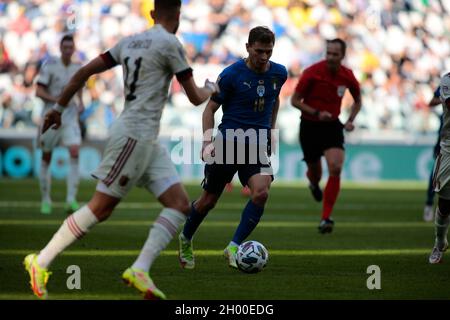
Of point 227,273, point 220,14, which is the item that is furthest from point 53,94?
point 220,14

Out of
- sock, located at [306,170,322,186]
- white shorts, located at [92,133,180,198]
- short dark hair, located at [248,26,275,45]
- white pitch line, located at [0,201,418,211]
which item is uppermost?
short dark hair, located at [248,26,275,45]

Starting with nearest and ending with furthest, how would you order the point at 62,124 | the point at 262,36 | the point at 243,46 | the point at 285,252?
the point at 262,36
the point at 285,252
the point at 62,124
the point at 243,46

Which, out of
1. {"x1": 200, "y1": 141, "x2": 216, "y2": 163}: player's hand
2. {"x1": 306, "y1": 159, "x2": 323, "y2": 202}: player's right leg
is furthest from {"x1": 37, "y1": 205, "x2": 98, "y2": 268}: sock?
{"x1": 306, "y1": 159, "x2": 323, "y2": 202}: player's right leg

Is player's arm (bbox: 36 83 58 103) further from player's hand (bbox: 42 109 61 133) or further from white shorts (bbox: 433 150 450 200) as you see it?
player's hand (bbox: 42 109 61 133)

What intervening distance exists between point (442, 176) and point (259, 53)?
2.12 meters

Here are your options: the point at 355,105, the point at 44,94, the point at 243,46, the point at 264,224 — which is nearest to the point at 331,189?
the point at 355,105

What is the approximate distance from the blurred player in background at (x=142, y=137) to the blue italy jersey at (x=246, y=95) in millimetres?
2184

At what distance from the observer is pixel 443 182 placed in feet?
31.1

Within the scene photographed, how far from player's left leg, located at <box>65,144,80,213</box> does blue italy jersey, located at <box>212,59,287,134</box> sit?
6783 millimetres

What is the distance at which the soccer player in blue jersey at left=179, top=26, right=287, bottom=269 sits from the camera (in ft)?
29.8

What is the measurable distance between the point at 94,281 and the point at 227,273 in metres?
1.34

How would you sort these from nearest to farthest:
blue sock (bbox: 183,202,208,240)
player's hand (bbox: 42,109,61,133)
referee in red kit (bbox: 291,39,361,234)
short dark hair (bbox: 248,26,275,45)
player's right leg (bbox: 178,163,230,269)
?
1. player's hand (bbox: 42,109,61,133)
2. short dark hair (bbox: 248,26,275,45)
3. player's right leg (bbox: 178,163,230,269)
4. blue sock (bbox: 183,202,208,240)
5. referee in red kit (bbox: 291,39,361,234)
